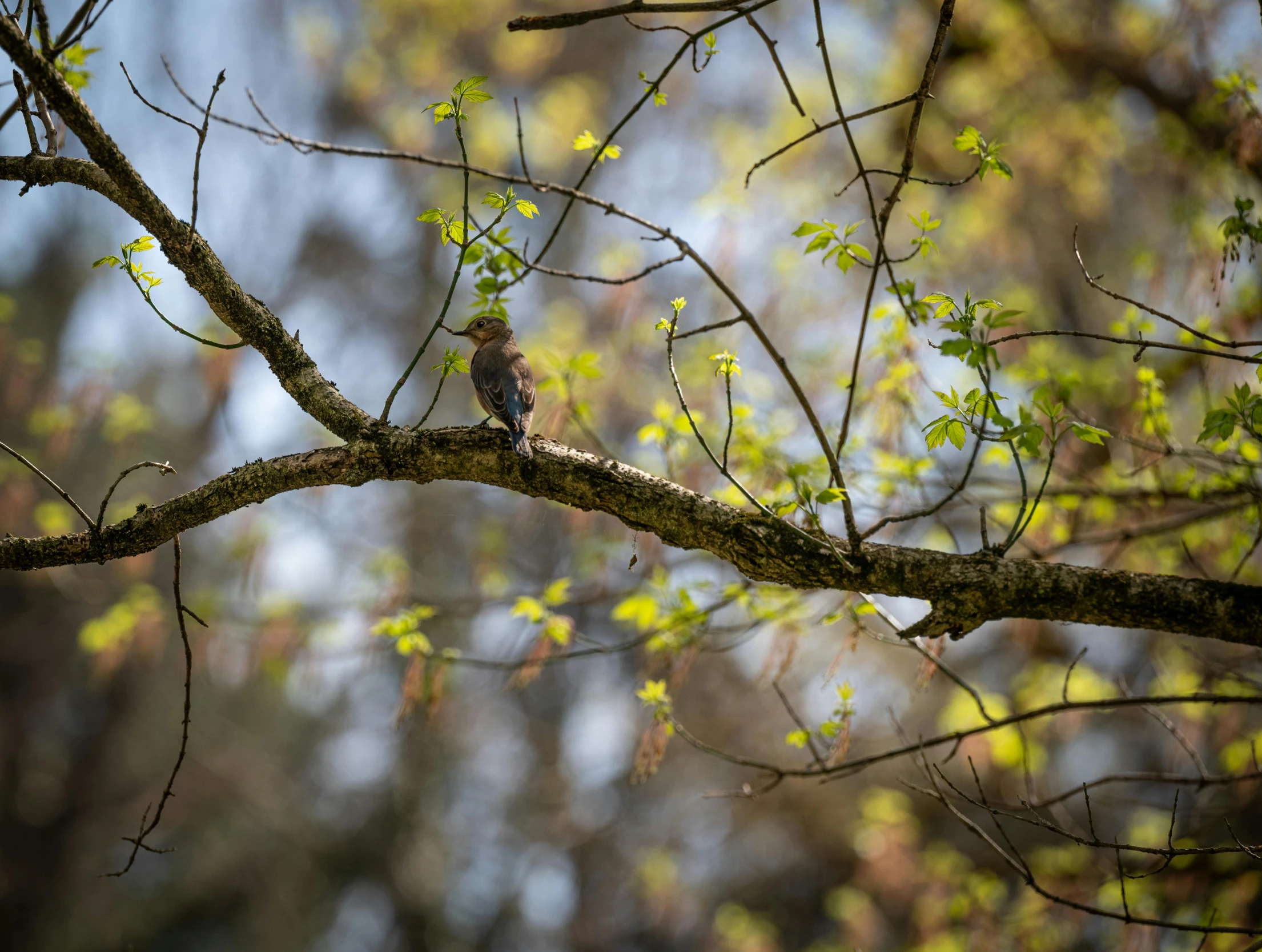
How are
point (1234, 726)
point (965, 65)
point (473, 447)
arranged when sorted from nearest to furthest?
1. point (473, 447)
2. point (1234, 726)
3. point (965, 65)

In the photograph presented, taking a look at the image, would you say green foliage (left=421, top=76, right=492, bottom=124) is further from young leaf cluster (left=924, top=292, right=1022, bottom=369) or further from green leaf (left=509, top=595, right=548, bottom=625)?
green leaf (left=509, top=595, right=548, bottom=625)

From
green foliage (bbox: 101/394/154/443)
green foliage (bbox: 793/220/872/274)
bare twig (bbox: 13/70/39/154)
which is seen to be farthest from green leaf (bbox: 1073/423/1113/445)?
green foliage (bbox: 101/394/154/443)

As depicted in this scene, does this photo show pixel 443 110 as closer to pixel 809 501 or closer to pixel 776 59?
pixel 776 59

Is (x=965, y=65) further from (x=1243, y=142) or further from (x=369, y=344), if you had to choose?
(x=369, y=344)

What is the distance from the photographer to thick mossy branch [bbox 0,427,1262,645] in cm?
237

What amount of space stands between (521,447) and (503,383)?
4.29ft

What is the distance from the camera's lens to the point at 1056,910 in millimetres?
5699

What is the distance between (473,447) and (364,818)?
10274 millimetres

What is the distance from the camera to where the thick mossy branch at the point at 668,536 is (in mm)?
2367

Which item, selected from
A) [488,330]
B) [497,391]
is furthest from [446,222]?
[488,330]

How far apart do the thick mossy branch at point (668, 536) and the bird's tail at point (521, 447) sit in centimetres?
2

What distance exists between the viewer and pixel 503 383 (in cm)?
380

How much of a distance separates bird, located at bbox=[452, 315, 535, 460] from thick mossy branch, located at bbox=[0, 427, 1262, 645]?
194 mm

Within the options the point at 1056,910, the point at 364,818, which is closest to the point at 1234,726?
the point at 1056,910
